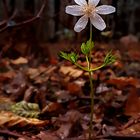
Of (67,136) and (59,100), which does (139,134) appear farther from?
(59,100)

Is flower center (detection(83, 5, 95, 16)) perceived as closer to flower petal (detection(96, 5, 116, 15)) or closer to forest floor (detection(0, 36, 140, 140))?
flower petal (detection(96, 5, 116, 15))

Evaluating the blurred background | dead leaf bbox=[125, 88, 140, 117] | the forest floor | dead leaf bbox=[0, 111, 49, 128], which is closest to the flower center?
the forest floor

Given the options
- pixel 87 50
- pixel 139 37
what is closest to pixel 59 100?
pixel 87 50

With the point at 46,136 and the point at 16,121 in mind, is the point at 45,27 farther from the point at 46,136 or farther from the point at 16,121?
the point at 46,136

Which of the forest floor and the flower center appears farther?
the forest floor

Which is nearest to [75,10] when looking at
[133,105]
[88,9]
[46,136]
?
[88,9]

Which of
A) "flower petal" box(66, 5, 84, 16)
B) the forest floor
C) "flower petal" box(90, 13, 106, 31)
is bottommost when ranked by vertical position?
the forest floor

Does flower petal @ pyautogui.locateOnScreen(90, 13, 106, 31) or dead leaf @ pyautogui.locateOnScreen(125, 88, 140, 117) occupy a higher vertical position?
flower petal @ pyautogui.locateOnScreen(90, 13, 106, 31)

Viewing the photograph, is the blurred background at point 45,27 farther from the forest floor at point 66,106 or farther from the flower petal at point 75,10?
the flower petal at point 75,10
